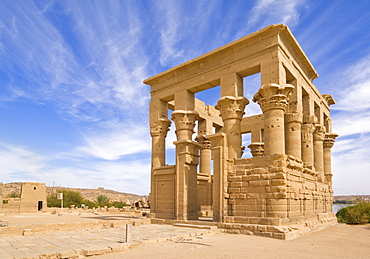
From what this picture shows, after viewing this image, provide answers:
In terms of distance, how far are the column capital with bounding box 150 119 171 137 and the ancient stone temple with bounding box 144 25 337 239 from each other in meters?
0.06

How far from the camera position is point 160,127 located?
18.5m

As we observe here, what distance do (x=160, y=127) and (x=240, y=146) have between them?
573 cm

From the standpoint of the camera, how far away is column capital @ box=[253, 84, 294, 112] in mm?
13298

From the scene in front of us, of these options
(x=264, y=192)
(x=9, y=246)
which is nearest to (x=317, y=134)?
(x=264, y=192)

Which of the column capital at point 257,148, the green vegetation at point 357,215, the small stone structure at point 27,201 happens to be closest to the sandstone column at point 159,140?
the column capital at point 257,148

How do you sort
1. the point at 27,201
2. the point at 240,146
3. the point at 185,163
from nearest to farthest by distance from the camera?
the point at 240,146
the point at 185,163
the point at 27,201

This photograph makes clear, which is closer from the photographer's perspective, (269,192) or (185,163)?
(269,192)

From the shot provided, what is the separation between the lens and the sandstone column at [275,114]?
43.4ft

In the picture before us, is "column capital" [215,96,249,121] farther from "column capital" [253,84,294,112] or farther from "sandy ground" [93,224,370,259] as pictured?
"sandy ground" [93,224,370,259]

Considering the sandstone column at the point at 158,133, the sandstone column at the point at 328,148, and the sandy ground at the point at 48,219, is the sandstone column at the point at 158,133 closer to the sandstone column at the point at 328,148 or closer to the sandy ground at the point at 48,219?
the sandy ground at the point at 48,219

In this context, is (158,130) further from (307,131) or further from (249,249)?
(249,249)

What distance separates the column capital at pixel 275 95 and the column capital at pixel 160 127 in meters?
6.80

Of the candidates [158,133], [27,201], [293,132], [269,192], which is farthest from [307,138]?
[27,201]

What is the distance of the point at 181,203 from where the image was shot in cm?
1593
